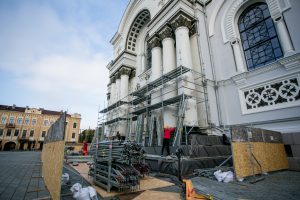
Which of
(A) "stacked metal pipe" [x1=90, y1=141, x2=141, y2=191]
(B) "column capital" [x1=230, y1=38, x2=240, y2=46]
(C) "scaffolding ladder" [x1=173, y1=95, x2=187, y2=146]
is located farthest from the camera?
(B) "column capital" [x1=230, y1=38, x2=240, y2=46]

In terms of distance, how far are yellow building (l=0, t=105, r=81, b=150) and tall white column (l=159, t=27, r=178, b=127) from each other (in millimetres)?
46553

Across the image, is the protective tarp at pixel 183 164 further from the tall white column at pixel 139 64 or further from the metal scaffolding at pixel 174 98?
the tall white column at pixel 139 64

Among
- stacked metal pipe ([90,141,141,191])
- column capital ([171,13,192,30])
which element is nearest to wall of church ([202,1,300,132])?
column capital ([171,13,192,30])

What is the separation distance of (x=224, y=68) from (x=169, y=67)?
3460 mm

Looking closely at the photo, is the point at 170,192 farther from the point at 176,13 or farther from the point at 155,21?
the point at 155,21

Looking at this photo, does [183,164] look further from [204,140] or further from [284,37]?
[284,37]

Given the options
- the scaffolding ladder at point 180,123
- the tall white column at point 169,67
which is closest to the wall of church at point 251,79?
the tall white column at point 169,67

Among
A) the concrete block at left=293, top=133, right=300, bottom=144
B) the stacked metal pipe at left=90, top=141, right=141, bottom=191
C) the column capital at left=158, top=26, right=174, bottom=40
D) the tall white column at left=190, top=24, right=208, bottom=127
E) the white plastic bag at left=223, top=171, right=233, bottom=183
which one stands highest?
the column capital at left=158, top=26, right=174, bottom=40

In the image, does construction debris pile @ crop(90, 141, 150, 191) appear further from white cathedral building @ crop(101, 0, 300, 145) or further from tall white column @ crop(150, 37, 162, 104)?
tall white column @ crop(150, 37, 162, 104)

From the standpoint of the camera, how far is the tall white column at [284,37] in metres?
7.39

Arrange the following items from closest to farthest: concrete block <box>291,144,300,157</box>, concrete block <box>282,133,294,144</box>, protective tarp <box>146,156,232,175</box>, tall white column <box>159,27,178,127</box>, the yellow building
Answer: protective tarp <box>146,156,232,175</box> < concrete block <box>291,144,300,157</box> < concrete block <box>282,133,294,144</box> < tall white column <box>159,27,178,127</box> < the yellow building

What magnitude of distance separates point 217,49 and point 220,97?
3308mm

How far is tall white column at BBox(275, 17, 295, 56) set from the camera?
7.39m

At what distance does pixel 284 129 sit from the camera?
7.03m
